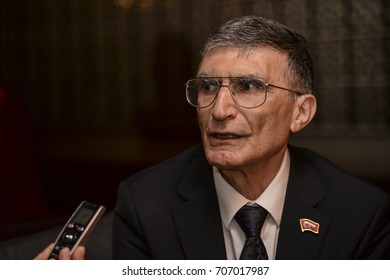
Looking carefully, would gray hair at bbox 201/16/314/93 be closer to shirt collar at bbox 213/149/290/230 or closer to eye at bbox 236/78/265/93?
eye at bbox 236/78/265/93

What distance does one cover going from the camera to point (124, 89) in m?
3.53

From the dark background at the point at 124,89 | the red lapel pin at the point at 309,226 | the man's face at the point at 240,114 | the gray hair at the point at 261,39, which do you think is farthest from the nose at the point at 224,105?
the dark background at the point at 124,89

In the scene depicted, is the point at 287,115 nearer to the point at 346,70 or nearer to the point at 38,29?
the point at 346,70

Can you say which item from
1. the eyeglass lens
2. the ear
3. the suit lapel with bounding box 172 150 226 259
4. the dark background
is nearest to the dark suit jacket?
the suit lapel with bounding box 172 150 226 259

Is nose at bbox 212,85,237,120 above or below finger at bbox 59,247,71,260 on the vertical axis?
above

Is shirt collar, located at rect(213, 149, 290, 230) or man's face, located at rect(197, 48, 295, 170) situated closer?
man's face, located at rect(197, 48, 295, 170)

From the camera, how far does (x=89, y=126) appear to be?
3436mm

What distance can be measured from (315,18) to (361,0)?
23cm

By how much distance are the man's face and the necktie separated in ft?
0.46

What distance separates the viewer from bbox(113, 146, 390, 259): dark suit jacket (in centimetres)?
146

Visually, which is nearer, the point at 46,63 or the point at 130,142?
the point at 130,142

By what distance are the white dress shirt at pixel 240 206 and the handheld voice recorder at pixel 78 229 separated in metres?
0.34
